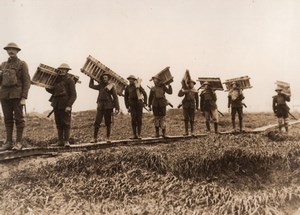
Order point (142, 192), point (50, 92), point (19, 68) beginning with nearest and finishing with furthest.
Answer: point (142, 192) → point (19, 68) → point (50, 92)

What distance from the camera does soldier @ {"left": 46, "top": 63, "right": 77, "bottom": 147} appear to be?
7820 mm

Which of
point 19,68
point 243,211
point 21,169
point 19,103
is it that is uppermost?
point 19,68

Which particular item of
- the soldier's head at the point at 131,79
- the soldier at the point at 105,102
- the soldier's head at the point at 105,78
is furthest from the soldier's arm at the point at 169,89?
the soldier's head at the point at 105,78

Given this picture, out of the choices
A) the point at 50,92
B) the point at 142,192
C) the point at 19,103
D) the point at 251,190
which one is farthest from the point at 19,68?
the point at 251,190

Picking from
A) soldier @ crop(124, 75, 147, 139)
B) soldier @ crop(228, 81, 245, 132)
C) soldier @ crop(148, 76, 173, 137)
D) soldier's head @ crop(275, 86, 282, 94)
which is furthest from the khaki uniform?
soldier's head @ crop(275, 86, 282, 94)

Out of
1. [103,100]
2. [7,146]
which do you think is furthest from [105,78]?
[7,146]

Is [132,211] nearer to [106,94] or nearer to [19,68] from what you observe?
[19,68]

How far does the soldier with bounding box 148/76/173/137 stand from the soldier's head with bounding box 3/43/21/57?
4266 mm

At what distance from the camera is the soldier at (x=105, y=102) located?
28.3ft

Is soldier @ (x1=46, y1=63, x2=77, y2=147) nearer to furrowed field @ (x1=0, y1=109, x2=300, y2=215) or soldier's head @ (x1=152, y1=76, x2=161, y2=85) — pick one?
furrowed field @ (x1=0, y1=109, x2=300, y2=215)

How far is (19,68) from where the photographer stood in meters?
6.80

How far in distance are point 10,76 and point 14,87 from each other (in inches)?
8.9

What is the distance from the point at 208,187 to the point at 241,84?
717 cm

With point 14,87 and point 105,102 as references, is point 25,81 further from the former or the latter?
point 105,102
